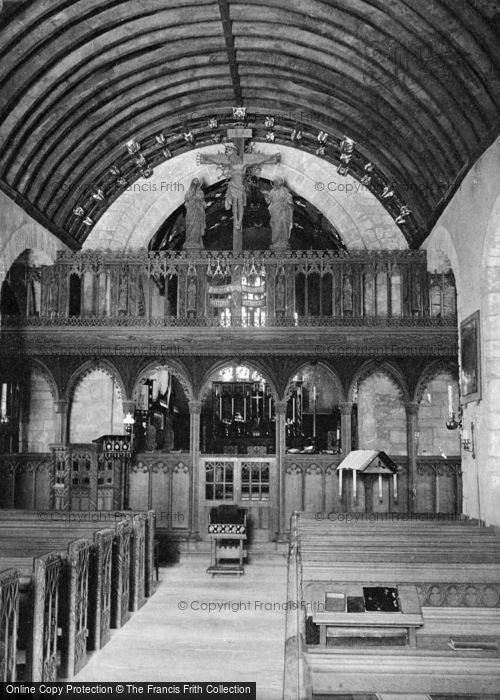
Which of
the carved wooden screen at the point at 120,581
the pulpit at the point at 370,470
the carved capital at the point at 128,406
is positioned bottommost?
the carved wooden screen at the point at 120,581

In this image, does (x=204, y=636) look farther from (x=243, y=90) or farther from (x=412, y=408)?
(x=243, y=90)

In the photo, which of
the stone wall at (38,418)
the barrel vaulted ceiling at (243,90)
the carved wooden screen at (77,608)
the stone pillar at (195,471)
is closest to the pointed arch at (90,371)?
the stone wall at (38,418)

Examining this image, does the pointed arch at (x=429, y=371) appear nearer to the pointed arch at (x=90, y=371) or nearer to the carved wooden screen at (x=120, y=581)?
the pointed arch at (x=90, y=371)

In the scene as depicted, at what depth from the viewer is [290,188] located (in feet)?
51.9

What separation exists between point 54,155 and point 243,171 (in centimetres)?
388

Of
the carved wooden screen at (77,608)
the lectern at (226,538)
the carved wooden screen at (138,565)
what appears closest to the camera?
the carved wooden screen at (77,608)

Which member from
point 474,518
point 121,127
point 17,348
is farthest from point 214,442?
point 474,518

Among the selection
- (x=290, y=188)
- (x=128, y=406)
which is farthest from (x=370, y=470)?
(x=290, y=188)

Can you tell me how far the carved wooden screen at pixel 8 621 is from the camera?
4617 mm

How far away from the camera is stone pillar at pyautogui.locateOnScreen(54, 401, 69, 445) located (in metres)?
13.2

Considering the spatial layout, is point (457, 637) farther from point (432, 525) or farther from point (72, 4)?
point (72, 4)

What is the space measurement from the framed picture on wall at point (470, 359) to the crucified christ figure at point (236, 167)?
539 centimetres

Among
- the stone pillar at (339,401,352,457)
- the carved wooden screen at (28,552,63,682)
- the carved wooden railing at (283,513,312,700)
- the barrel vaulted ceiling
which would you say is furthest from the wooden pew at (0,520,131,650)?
the barrel vaulted ceiling

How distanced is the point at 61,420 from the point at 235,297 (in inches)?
148
